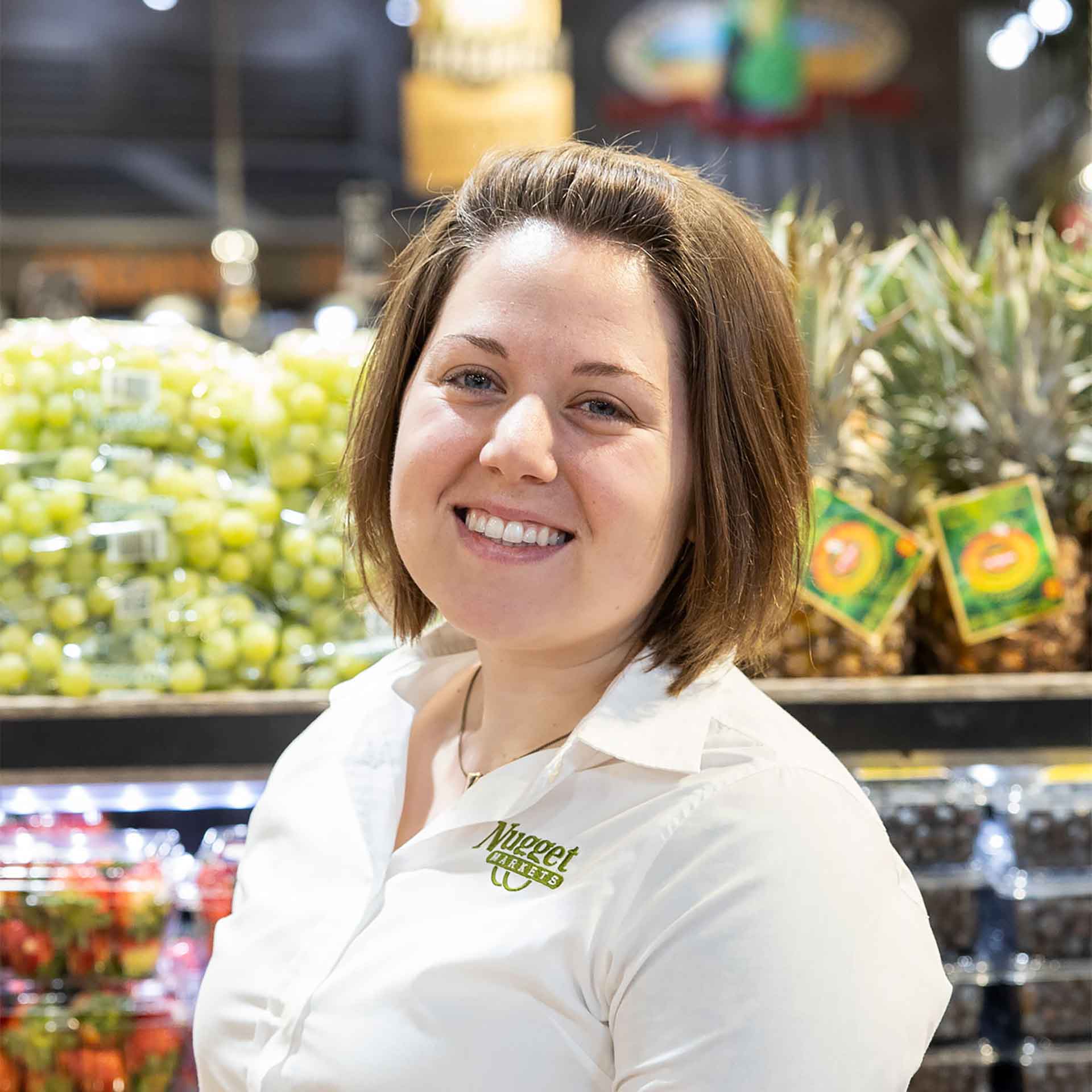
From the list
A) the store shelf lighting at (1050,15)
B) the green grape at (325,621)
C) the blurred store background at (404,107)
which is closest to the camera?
the green grape at (325,621)

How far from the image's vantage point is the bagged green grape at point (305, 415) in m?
2.05

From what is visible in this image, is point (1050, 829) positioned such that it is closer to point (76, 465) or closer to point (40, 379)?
point (76, 465)

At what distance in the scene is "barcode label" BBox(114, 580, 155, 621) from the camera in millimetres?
1977

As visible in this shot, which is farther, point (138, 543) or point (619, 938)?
point (138, 543)

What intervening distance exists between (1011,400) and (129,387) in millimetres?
1524

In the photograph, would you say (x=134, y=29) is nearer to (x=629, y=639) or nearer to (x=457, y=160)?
(x=457, y=160)

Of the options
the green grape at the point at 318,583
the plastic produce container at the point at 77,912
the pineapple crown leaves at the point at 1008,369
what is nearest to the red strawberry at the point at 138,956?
the plastic produce container at the point at 77,912

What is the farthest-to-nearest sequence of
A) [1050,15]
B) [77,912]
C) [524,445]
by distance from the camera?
[1050,15] < [77,912] < [524,445]

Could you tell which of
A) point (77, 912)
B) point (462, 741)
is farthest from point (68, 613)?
point (462, 741)

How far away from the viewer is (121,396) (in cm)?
203

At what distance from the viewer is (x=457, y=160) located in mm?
4359

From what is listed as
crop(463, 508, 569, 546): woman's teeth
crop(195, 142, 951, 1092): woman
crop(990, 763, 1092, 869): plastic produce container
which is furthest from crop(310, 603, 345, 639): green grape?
crop(990, 763, 1092, 869): plastic produce container

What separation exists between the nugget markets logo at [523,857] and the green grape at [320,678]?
914 millimetres

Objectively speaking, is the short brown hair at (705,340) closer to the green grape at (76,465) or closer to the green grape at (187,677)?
the green grape at (187,677)
